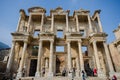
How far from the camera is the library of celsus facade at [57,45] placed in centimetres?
1831

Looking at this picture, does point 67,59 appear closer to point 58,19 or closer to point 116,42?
point 58,19

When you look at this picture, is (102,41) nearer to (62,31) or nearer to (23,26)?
(62,31)

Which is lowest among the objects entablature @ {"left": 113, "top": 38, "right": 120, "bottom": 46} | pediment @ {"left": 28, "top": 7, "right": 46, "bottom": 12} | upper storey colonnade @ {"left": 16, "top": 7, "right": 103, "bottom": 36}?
entablature @ {"left": 113, "top": 38, "right": 120, "bottom": 46}

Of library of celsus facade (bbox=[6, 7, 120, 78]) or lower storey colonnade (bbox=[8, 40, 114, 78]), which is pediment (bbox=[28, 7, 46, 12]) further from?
lower storey colonnade (bbox=[8, 40, 114, 78])

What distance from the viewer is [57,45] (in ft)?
69.9

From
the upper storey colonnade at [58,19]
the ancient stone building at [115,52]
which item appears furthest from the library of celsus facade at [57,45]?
the ancient stone building at [115,52]

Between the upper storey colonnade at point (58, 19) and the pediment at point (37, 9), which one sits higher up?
the pediment at point (37, 9)

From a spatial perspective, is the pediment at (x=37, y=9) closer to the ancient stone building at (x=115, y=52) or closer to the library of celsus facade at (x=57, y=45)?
the library of celsus facade at (x=57, y=45)

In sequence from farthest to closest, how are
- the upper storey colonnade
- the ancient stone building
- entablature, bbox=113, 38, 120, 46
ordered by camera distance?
the upper storey colonnade → entablature, bbox=113, 38, 120, 46 → the ancient stone building

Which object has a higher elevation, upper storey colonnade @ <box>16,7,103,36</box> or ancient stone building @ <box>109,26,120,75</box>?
upper storey colonnade @ <box>16,7,103,36</box>

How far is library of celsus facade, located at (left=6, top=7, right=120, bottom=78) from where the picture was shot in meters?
18.3

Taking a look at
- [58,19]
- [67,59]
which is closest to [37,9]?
[58,19]

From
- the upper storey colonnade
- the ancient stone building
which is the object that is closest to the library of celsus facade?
the upper storey colonnade

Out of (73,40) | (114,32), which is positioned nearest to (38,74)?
(73,40)
